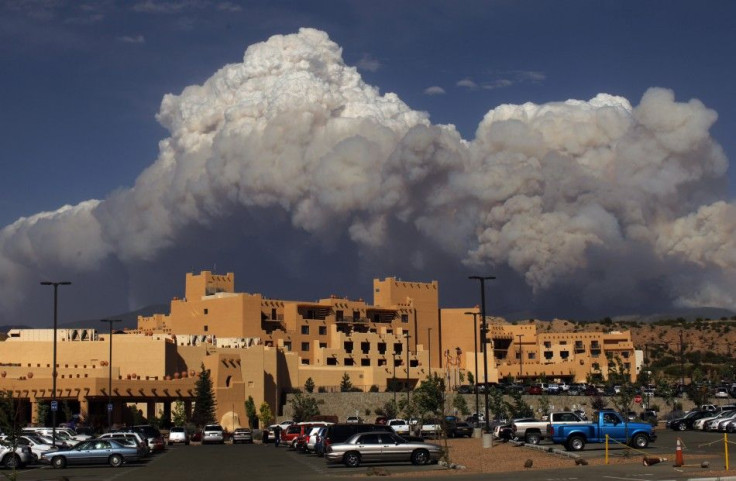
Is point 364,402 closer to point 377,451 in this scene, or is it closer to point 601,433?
point 601,433

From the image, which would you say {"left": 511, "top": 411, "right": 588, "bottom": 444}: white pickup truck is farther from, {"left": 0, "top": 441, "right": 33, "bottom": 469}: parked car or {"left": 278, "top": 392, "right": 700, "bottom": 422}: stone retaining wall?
{"left": 278, "top": 392, "right": 700, "bottom": 422}: stone retaining wall

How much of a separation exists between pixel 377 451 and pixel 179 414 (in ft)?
170

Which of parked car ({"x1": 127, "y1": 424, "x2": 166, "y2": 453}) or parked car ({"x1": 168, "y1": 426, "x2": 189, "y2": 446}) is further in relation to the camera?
parked car ({"x1": 168, "y1": 426, "x2": 189, "y2": 446})

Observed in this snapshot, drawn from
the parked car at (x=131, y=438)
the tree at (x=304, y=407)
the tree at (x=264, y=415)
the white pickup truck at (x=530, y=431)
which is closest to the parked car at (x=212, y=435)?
the tree at (x=304, y=407)

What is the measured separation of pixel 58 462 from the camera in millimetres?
46250

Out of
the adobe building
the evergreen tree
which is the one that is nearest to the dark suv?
the adobe building

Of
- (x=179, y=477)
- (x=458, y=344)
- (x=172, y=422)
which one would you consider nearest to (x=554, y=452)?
(x=179, y=477)

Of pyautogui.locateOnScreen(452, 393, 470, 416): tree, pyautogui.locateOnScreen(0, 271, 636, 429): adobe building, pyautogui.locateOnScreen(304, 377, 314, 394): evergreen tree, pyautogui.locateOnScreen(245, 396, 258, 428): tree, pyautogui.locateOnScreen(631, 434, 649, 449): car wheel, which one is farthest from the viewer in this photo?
pyautogui.locateOnScreen(304, 377, 314, 394): evergreen tree

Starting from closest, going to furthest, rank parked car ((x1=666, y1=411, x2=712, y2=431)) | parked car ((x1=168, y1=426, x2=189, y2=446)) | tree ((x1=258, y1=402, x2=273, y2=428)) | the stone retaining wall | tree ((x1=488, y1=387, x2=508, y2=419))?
parked car ((x1=666, y1=411, x2=712, y2=431)) < parked car ((x1=168, y1=426, x2=189, y2=446)) < tree ((x1=488, y1=387, x2=508, y2=419)) < tree ((x1=258, y1=402, x2=273, y2=428)) < the stone retaining wall

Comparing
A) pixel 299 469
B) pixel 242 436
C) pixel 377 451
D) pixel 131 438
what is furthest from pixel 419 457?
pixel 242 436

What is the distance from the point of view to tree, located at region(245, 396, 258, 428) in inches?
3782

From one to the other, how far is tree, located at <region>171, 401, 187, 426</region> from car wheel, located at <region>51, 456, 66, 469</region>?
43276 millimetres

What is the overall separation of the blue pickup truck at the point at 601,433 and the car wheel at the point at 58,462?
20831 mm

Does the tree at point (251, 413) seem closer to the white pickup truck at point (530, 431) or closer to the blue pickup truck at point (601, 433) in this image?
the white pickup truck at point (530, 431)
